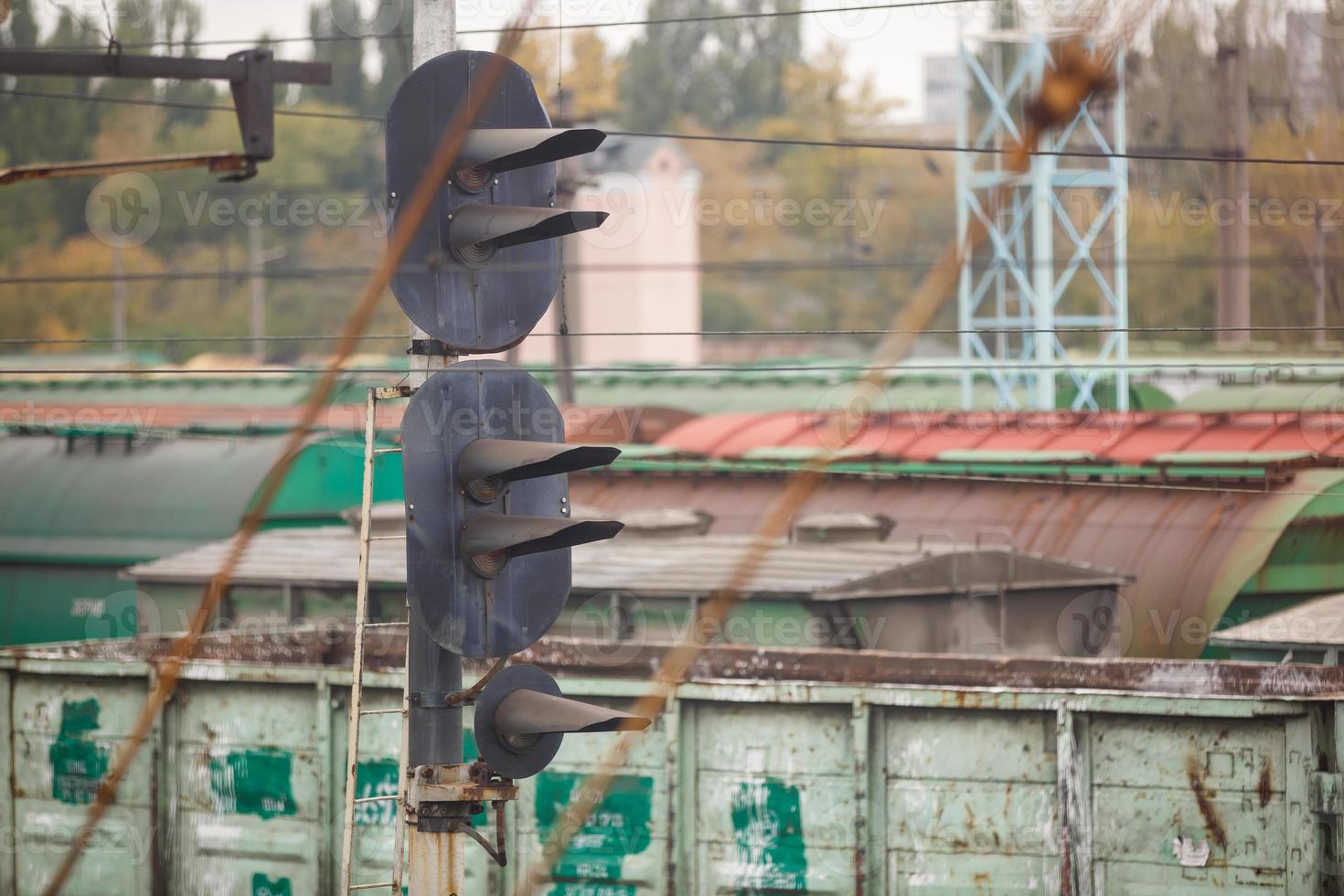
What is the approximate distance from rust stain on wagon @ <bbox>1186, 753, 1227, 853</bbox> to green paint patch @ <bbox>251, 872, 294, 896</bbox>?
493 cm

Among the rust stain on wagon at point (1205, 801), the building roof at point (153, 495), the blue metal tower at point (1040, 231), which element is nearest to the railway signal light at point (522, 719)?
the rust stain on wagon at point (1205, 801)

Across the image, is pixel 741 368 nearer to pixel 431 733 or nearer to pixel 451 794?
pixel 431 733

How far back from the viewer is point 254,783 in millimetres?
8211

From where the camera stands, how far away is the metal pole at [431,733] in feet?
16.0

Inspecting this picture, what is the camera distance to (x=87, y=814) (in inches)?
337

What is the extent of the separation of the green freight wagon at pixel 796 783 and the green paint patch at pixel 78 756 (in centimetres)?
1

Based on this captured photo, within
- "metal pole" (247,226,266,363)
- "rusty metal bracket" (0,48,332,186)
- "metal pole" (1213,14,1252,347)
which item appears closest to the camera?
"rusty metal bracket" (0,48,332,186)

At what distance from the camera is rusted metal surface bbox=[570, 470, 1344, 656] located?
495 inches

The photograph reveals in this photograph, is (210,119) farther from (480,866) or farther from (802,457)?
(480,866)

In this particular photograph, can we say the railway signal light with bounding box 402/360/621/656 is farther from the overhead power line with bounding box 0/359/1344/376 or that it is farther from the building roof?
the building roof

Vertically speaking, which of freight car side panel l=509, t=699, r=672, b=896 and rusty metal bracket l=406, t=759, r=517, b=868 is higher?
rusty metal bracket l=406, t=759, r=517, b=868

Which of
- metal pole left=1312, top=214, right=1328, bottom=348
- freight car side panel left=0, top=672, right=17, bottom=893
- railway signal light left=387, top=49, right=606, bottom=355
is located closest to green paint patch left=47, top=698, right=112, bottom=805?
freight car side panel left=0, top=672, right=17, bottom=893

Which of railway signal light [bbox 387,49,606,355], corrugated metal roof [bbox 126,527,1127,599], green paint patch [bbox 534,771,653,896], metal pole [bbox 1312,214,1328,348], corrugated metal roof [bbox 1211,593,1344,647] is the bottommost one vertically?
green paint patch [bbox 534,771,653,896]

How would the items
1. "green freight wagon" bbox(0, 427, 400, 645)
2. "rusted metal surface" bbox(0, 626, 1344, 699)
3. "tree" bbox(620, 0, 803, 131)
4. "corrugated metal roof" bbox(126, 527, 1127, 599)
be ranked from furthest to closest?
"tree" bbox(620, 0, 803, 131), "green freight wagon" bbox(0, 427, 400, 645), "corrugated metal roof" bbox(126, 527, 1127, 599), "rusted metal surface" bbox(0, 626, 1344, 699)
